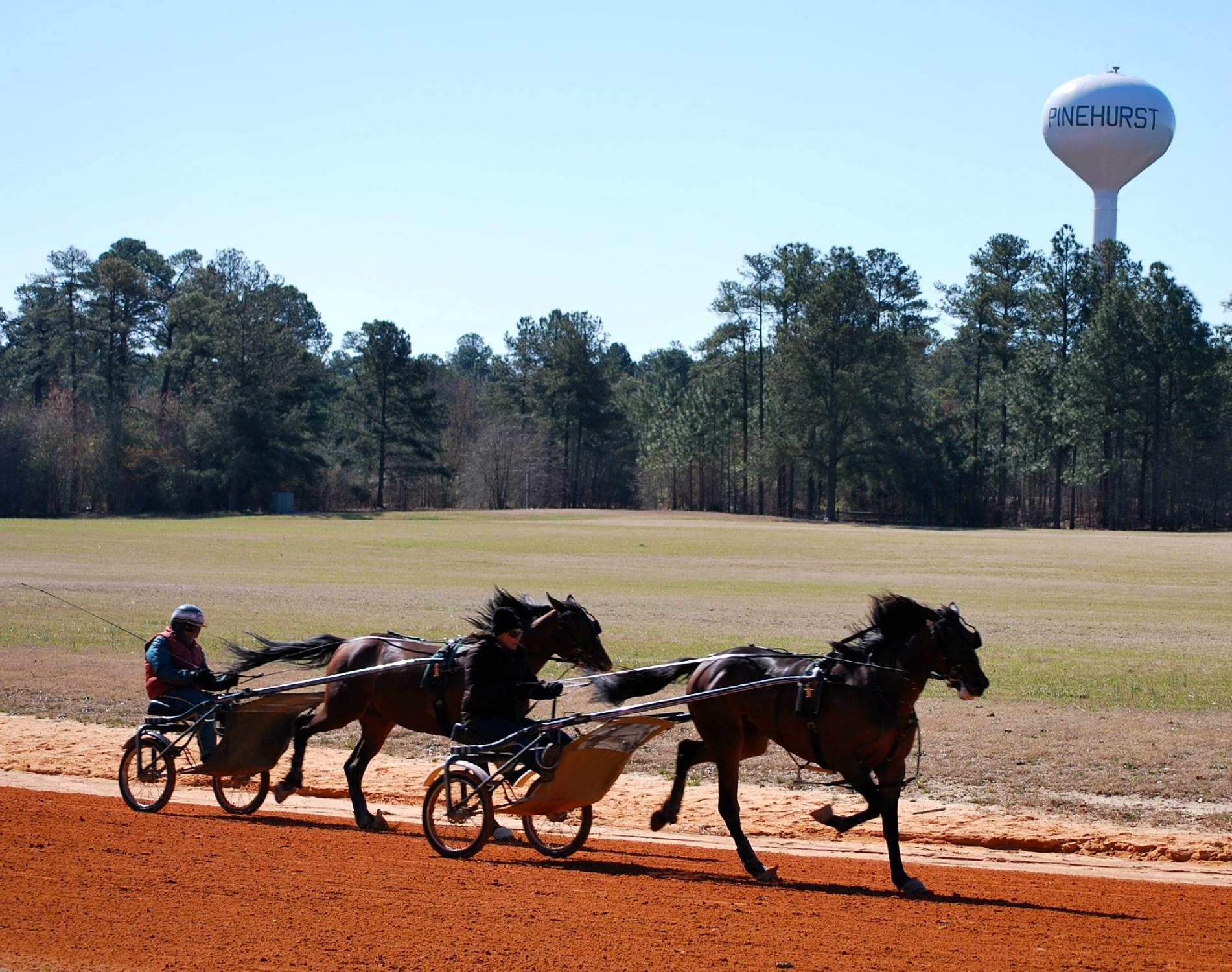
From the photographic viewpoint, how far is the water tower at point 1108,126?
283 feet

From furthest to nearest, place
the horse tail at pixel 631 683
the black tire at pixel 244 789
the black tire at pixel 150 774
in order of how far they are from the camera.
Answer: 1. the black tire at pixel 244 789
2. the black tire at pixel 150 774
3. the horse tail at pixel 631 683

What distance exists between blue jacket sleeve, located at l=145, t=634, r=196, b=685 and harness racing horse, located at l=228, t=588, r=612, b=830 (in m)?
0.48

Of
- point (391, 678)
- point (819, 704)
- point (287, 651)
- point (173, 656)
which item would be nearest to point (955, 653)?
point (819, 704)

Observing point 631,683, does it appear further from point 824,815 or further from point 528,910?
point 528,910

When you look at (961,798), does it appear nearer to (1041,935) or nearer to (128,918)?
(1041,935)

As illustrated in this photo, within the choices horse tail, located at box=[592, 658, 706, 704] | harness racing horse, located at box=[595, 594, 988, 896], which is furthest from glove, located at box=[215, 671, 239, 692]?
harness racing horse, located at box=[595, 594, 988, 896]

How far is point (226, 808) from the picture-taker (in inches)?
456

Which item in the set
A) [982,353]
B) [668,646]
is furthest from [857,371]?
[668,646]

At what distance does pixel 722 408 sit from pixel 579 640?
100 meters

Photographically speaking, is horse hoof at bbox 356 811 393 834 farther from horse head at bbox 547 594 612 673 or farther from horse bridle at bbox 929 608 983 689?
horse bridle at bbox 929 608 983 689

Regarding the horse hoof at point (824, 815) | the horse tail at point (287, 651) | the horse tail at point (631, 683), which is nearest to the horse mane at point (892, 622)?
the horse hoof at point (824, 815)

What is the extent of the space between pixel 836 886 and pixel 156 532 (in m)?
62.5

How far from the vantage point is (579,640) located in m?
10.6

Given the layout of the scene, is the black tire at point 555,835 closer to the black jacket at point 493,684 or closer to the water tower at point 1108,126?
the black jacket at point 493,684
